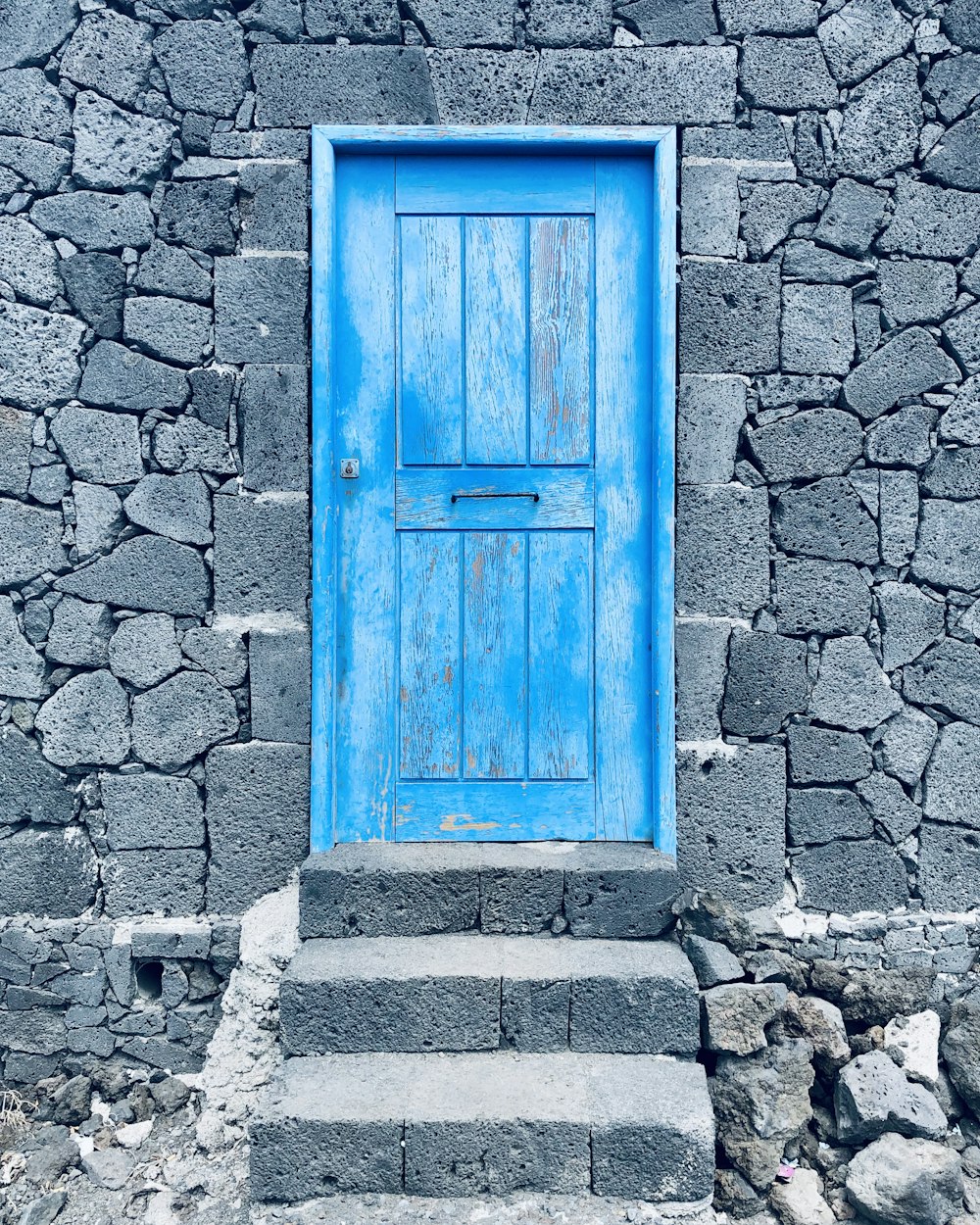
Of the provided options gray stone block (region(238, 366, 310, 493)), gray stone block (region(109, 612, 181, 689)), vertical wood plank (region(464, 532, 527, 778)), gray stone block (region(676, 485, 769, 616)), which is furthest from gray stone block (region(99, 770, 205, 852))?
gray stone block (region(676, 485, 769, 616))

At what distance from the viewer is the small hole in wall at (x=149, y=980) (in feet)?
9.95

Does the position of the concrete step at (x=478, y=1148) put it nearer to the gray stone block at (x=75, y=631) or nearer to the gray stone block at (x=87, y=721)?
the gray stone block at (x=87, y=721)

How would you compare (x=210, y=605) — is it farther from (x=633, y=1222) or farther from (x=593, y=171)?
(x=633, y=1222)

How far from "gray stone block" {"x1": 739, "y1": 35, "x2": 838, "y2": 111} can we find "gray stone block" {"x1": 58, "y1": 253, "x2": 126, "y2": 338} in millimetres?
2168

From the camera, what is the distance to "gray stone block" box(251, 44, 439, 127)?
2.97 metres

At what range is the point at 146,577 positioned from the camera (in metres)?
3.00

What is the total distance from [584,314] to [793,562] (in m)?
1.08

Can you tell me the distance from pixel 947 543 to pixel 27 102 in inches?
132

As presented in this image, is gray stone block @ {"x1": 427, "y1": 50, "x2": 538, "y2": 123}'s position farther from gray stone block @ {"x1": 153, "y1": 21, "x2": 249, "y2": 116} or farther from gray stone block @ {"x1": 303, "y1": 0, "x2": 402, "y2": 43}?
gray stone block @ {"x1": 153, "y1": 21, "x2": 249, "y2": 116}

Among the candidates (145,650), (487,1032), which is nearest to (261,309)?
(145,650)

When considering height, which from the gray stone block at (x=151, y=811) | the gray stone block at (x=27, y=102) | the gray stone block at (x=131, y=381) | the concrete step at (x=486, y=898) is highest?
the gray stone block at (x=27, y=102)

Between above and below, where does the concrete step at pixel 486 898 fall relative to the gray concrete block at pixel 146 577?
below

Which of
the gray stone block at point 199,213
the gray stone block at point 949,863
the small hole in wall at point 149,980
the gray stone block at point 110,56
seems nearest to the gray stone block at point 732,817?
the gray stone block at point 949,863

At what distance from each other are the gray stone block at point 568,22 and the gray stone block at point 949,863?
2775 mm
